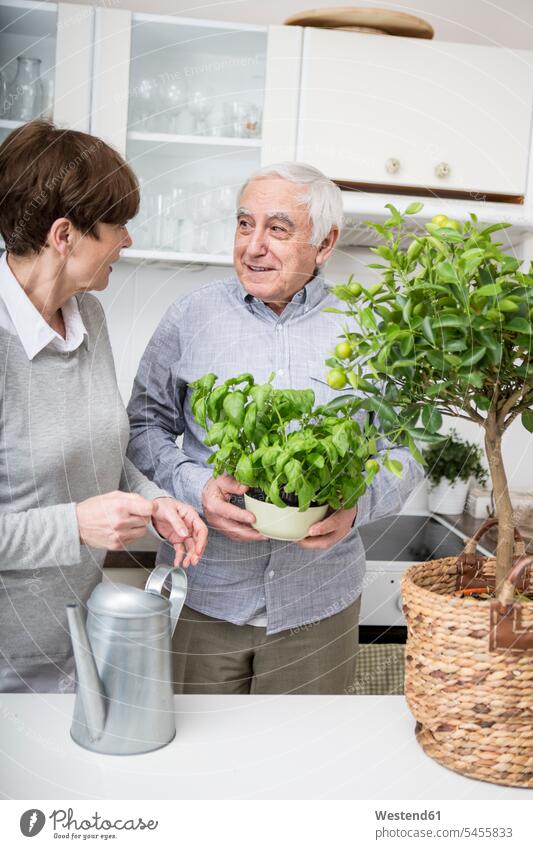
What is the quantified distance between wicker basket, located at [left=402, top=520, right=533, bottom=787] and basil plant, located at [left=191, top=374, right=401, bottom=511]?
11 centimetres

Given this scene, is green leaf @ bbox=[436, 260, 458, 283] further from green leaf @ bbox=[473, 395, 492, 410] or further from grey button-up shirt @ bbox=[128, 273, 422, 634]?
grey button-up shirt @ bbox=[128, 273, 422, 634]

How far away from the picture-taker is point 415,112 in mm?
1702

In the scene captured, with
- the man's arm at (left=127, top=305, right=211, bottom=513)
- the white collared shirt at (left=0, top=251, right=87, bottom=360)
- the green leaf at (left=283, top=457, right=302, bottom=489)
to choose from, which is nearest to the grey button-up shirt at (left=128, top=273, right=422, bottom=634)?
the man's arm at (left=127, top=305, right=211, bottom=513)

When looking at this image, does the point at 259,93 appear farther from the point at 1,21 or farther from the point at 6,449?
the point at 6,449

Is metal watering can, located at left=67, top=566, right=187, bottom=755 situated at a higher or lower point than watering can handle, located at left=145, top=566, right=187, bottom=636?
lower

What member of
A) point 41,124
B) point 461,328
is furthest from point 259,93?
point 461,328

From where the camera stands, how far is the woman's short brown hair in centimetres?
86

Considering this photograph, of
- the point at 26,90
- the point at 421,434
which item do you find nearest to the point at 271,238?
the point at 421,434

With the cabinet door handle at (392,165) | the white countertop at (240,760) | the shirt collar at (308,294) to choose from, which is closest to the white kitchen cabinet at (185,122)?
the cabinet door handle at (392,165)

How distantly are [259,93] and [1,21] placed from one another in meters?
0.54

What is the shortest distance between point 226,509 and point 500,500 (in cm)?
28

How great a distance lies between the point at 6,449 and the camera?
83 cm

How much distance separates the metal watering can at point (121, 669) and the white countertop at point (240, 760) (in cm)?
2
